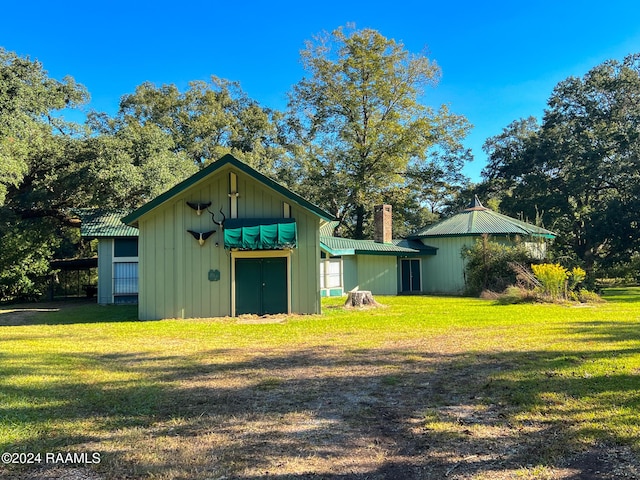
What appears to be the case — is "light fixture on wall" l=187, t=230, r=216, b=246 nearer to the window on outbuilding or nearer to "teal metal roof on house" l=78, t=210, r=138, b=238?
"teal metal roof on house" l=78, t=210, r=138, b=238

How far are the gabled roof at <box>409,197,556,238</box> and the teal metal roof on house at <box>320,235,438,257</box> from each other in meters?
0.99

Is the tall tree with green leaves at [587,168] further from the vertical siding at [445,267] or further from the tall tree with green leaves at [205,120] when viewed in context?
the tall tree with green leaves at [205,120]

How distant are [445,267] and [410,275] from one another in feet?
6.58

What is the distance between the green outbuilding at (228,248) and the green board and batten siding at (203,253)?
29mm

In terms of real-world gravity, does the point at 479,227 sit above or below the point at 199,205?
above

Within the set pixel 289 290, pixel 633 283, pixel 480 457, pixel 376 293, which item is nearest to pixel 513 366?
pixel 480 457

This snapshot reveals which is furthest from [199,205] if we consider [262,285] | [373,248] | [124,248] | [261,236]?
[373,248]

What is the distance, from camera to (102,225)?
2214cm

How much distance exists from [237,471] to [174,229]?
1176 centimetres

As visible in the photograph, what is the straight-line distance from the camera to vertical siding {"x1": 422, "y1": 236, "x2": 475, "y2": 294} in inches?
1013

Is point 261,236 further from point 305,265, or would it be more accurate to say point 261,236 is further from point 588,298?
point 588,298

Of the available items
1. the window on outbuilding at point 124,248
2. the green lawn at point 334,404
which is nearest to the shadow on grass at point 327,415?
the green lawn at point 334,404

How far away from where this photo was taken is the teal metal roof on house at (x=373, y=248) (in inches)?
935

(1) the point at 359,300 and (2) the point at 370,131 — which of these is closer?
(1) the point at 359,300
